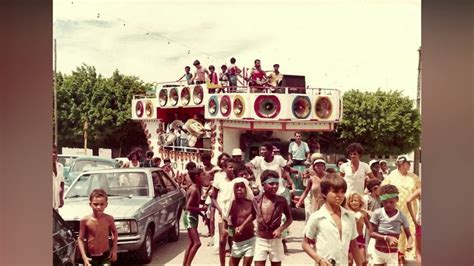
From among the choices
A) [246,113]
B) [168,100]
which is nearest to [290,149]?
[246,113]

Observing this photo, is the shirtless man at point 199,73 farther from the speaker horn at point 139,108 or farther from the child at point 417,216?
the child at point 417,216

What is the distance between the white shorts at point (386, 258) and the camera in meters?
4.12

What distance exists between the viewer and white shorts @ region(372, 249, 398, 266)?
412 cm

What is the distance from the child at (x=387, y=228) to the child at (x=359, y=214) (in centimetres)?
6

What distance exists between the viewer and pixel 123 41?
4438mm

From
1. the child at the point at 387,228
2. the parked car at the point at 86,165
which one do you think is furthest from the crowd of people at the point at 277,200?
the parked car at the point at 86,165

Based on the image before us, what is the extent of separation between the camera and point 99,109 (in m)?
4.57

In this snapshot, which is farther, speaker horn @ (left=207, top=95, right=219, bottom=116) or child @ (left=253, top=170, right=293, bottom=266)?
speaker horn @ (left=207, top=95, right=219, bottom=116)

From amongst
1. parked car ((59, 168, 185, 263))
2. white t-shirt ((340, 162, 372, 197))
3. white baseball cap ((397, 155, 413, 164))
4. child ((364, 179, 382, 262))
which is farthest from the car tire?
white baseball cap ((397, 155, 413, 164))

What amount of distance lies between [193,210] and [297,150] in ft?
3.00

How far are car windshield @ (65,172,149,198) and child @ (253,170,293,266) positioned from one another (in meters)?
0.97

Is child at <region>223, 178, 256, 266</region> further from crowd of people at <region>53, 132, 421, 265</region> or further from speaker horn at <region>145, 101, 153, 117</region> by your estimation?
speaker horn at <region>145, 101, 153, 117</region>

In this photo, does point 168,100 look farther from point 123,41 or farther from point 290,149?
point 290,149
